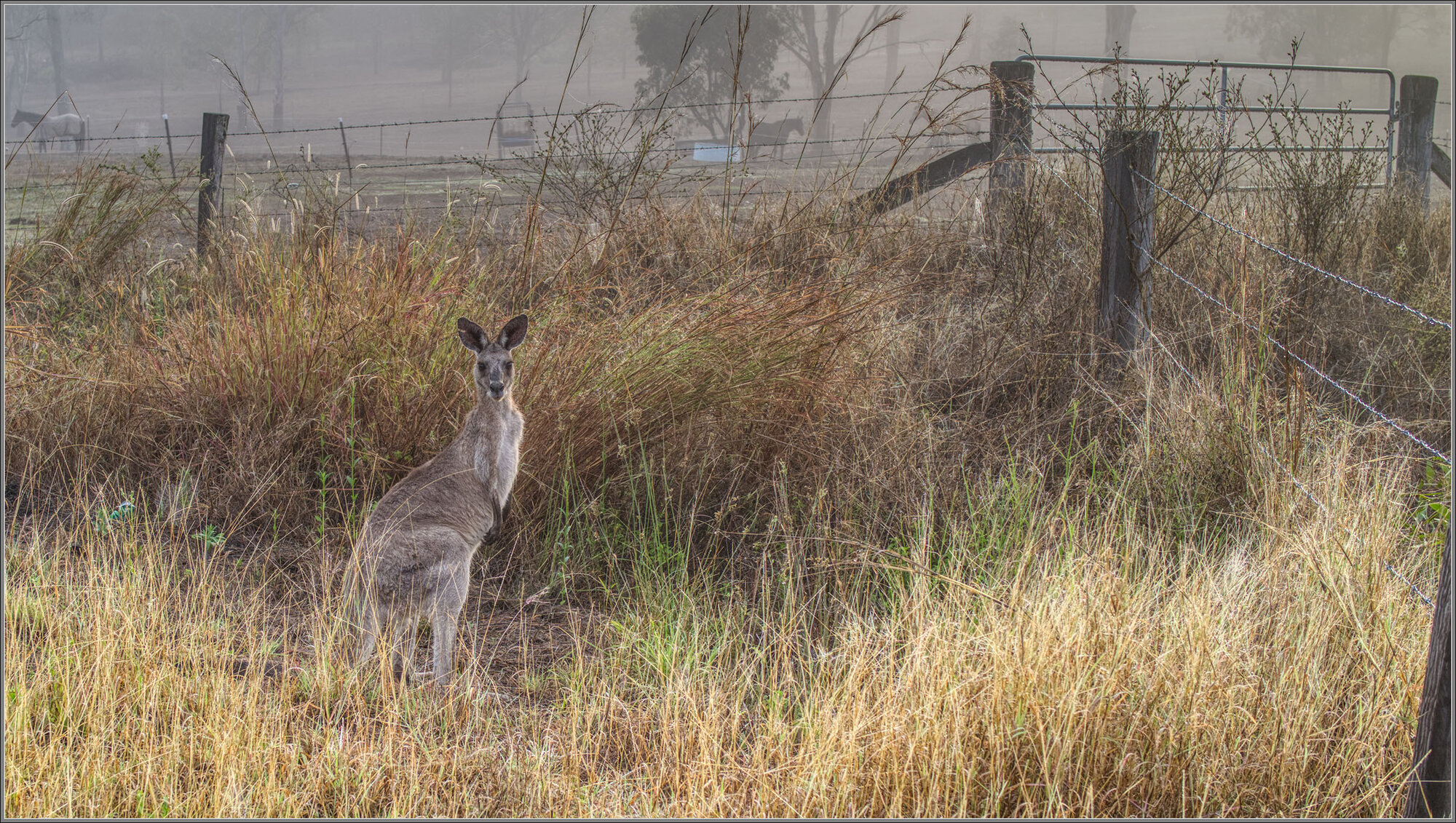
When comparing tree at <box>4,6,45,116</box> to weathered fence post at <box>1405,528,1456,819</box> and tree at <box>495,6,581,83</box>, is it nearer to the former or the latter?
tree at <box>495,6,581,83</box>

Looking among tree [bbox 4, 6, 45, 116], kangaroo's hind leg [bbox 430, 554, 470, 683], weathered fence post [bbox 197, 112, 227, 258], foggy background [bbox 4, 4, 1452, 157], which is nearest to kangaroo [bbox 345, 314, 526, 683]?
kangaroo's hind leg [bbox 430, 554, 470, 683]

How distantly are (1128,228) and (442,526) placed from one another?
11.9 ft

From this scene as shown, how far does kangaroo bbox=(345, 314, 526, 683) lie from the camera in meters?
3.36

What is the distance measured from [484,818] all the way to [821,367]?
2.63 m

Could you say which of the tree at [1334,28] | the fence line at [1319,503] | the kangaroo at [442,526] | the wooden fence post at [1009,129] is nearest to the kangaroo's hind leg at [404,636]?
the kangaroo at [442,526]

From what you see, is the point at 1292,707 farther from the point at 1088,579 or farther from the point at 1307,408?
the point at 1307,408

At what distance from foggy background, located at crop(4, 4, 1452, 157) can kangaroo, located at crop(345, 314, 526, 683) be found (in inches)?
2429

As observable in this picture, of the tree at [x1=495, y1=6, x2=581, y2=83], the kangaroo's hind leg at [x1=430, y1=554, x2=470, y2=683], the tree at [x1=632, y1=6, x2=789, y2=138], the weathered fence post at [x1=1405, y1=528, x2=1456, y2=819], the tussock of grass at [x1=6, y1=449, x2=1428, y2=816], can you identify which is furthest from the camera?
the tree at [x1=495, y1=6, x2=581, y2=83]

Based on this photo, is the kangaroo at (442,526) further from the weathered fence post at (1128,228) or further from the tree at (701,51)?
the tree at (701,51)

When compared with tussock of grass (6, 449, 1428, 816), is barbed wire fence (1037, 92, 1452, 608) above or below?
above

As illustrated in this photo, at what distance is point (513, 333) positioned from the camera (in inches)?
143

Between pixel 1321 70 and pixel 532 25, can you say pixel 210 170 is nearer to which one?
pixel 1321 70

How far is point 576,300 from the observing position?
5082 millimetres

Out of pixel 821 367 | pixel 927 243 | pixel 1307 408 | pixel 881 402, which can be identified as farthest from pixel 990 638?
pixel 927 243
